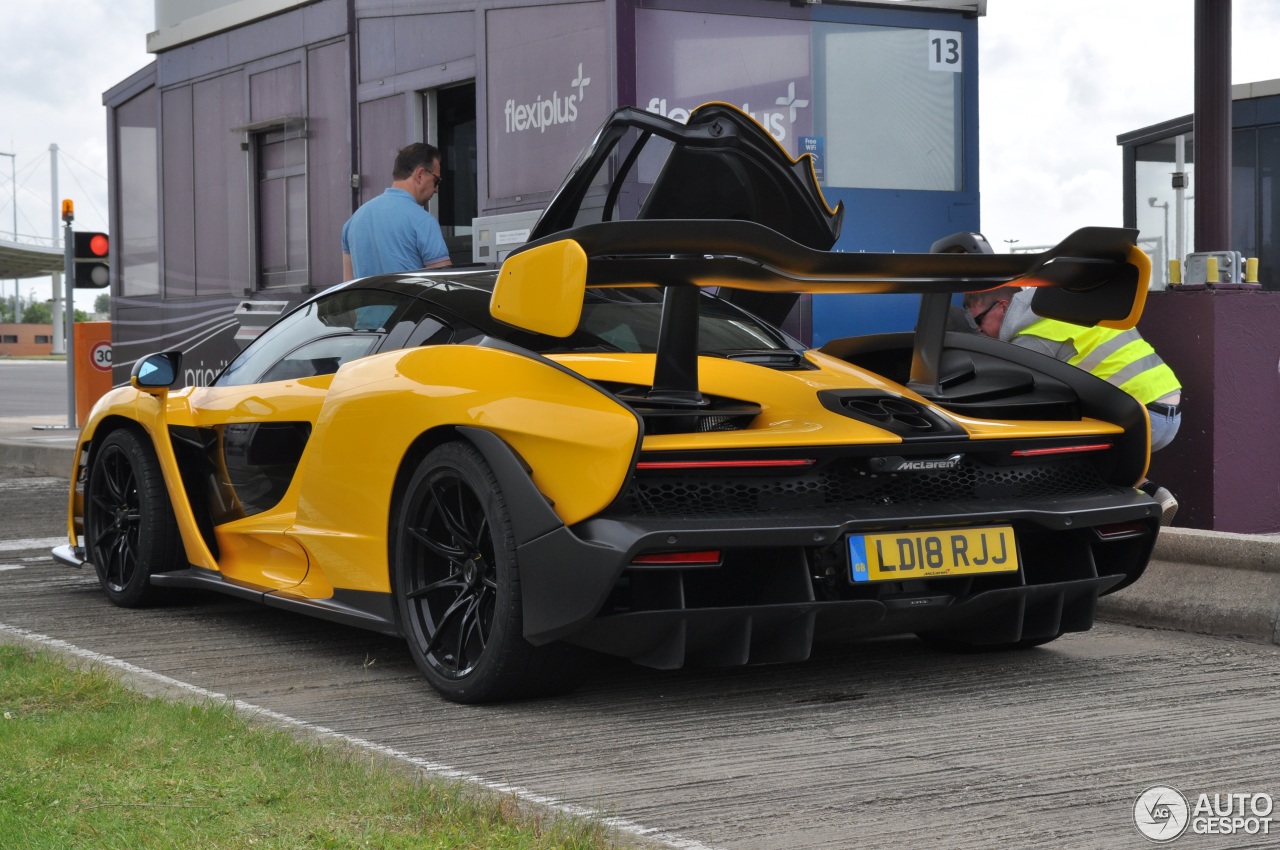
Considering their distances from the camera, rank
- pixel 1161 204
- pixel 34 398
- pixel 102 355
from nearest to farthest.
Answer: pixel 1161 204
pixel 102 355
pixel 34 398

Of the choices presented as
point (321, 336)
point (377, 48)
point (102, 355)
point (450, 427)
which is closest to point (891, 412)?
point (450, 427)

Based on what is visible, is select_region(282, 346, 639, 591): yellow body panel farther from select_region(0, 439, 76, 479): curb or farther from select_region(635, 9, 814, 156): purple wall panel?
select_region(0, 439, 76, 479): curb

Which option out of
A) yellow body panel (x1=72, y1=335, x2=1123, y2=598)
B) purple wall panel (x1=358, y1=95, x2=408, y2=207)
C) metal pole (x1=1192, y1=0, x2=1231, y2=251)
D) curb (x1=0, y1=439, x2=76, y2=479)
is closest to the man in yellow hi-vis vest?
metal pole (x1=1192, y1=0, x2=1231, y2=251)

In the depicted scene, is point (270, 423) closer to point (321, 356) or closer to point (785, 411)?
point (321, 356)

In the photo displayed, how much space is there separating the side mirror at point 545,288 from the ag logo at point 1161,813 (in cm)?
162

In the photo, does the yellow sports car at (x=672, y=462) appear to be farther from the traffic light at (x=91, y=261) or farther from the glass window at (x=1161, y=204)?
the traffic light at (x=91, y=261)

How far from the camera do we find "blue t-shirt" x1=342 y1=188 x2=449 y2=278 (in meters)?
7.61

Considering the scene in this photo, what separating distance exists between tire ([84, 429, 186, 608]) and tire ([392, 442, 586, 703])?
5.41ft

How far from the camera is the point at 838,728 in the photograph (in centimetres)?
398

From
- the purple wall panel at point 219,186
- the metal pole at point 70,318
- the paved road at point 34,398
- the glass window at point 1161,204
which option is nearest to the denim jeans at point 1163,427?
the glass window at point 1161,204

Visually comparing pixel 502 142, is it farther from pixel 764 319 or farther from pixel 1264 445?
pixel 1264 445

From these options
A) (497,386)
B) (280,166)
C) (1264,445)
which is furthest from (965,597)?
(280,166)
